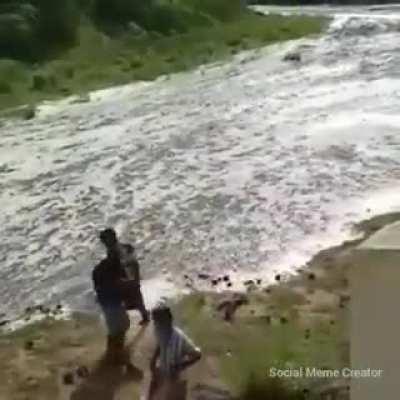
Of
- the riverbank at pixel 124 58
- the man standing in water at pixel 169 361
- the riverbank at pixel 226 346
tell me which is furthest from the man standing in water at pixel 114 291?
the riverbank at pixel 124 58

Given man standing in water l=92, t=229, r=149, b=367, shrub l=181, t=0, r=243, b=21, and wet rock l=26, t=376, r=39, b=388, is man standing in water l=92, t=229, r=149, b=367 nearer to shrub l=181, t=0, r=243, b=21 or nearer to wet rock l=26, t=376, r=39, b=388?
wet rock l=26, t=376, r=39, b=388

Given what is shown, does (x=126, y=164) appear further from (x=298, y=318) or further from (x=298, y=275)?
(x=298, y=318)

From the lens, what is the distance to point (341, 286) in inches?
370

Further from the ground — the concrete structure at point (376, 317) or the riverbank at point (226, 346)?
the concrete structure at point (376, 317)

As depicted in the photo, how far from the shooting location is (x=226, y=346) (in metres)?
8.07

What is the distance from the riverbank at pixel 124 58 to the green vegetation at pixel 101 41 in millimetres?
19

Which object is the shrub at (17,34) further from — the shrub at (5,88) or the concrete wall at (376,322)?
the concrete wall at (376,322)

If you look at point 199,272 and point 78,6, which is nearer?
point 199,272

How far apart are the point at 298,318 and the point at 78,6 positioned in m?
21.0

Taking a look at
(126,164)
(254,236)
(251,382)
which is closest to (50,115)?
(126,164)

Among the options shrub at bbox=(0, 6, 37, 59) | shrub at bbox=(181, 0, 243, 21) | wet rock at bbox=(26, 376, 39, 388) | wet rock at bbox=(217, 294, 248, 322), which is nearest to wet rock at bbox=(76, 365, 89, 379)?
wet rock at bbox=(26, 376, 39, 388)

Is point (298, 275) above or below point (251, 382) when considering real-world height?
below

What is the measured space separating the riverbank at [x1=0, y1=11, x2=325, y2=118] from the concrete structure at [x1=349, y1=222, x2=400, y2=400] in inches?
623

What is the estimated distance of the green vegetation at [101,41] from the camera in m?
23.1
